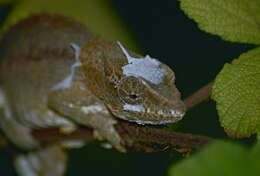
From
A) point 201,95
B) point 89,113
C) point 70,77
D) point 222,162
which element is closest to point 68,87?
point 70,77

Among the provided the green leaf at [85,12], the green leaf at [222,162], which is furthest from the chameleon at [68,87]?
the green leaf at [222,162]

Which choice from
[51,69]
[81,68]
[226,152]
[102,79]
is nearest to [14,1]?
[51,69]

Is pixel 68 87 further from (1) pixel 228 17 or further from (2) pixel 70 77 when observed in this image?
(1) pixel 228 17

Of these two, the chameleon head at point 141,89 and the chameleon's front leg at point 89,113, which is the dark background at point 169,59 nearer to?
the chameleon head at point 141,89

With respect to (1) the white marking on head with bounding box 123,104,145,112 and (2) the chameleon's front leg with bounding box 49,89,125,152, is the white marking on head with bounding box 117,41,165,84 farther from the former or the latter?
(2) the chameleon's front leg with bounding box 49,89,125,152

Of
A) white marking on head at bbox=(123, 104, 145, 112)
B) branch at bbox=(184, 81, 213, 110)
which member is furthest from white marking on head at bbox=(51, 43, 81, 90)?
branch at bbox=(184, 81, 213, 110)

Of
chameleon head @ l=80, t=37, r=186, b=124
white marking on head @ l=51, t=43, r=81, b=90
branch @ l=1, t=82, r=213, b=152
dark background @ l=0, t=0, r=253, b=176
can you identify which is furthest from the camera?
white marking on head @ l=51, t=43, r=81, b=90

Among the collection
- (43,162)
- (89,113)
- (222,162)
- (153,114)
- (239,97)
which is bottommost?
(43,162)

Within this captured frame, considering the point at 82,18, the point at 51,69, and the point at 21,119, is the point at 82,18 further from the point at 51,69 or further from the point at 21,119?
the point at 21,119
